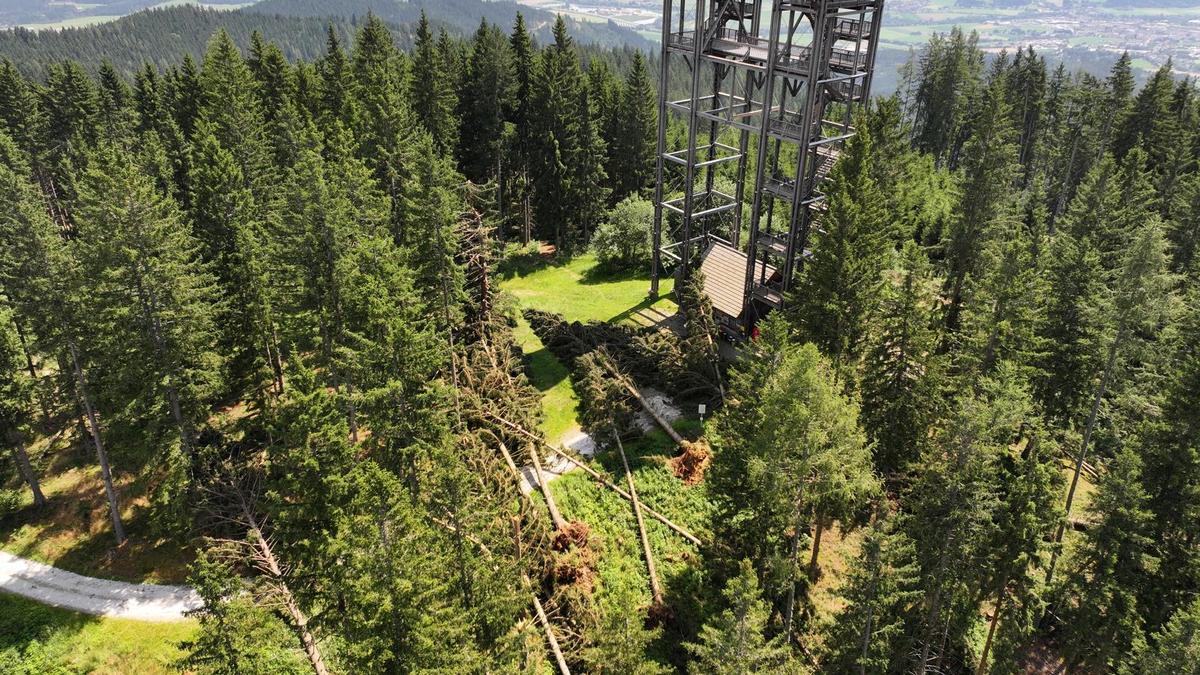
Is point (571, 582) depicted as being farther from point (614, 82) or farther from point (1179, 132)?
point (1179, 132)

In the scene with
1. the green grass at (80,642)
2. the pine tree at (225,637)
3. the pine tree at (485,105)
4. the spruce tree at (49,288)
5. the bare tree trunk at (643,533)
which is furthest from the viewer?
the pine tree at (485,105)

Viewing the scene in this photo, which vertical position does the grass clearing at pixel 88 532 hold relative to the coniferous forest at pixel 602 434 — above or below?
below

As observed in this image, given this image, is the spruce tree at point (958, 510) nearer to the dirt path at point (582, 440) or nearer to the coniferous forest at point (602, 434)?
the coniferous forest at point (602, 434)

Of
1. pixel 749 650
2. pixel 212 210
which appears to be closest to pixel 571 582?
pixel 749 650

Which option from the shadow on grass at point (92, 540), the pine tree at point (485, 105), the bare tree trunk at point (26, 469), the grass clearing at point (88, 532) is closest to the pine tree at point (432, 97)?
the pine tree at point (485, 105)

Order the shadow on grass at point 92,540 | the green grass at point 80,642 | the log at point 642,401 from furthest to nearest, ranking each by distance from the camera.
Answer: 1. the log at point 642,401
2. the shadow on grass at point 92,540
3. the green grass at point 80,642

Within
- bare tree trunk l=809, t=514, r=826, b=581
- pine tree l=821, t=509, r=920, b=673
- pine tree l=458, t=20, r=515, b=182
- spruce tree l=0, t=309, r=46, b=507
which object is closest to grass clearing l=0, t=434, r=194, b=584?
spruce tree l=0, t=309, r=46, b=507

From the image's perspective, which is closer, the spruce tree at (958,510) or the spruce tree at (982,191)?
the spruce tree at (958,510)

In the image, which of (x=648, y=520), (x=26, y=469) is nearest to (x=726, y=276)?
(x=648, y=520)
